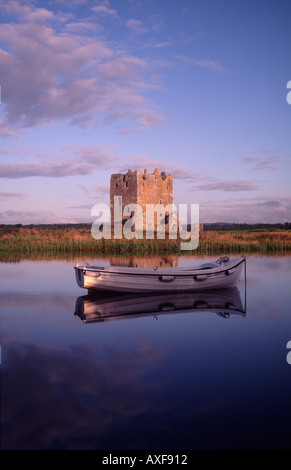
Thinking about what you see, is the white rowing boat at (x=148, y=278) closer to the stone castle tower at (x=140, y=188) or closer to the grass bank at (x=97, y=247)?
the grass bank at (x=97, y=247)

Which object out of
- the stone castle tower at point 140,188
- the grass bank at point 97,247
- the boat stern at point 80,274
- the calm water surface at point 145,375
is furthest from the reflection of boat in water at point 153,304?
the stone castle tower at point 140,188

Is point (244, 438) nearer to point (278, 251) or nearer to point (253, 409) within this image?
point (253, 409)

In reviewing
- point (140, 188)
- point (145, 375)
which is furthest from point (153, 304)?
point (140, 188)

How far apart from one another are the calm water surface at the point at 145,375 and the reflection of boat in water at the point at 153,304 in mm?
51

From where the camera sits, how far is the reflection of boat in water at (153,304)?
1038 centimetres

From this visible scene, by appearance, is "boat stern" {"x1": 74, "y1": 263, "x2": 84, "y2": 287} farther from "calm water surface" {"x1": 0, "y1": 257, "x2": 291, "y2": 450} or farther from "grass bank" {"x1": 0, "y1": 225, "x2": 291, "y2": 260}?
"grass bank" {"x1": 0, "y1": 225, "x2": 291, "y2": 260}

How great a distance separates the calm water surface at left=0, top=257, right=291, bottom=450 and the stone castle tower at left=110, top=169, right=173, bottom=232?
27.0 m

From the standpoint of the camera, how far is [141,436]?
13.5 feet

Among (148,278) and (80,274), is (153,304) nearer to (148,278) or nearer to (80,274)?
(148,278)

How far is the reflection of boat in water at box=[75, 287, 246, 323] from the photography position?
34.1 feet

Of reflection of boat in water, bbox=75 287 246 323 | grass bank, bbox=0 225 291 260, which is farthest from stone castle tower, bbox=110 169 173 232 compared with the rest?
reflection of boat in water, bbox=75 287 246 323

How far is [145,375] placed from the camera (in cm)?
583

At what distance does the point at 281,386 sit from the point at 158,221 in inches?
1344

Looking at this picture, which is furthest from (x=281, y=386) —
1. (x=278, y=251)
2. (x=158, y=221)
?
(x=158, y=221)
